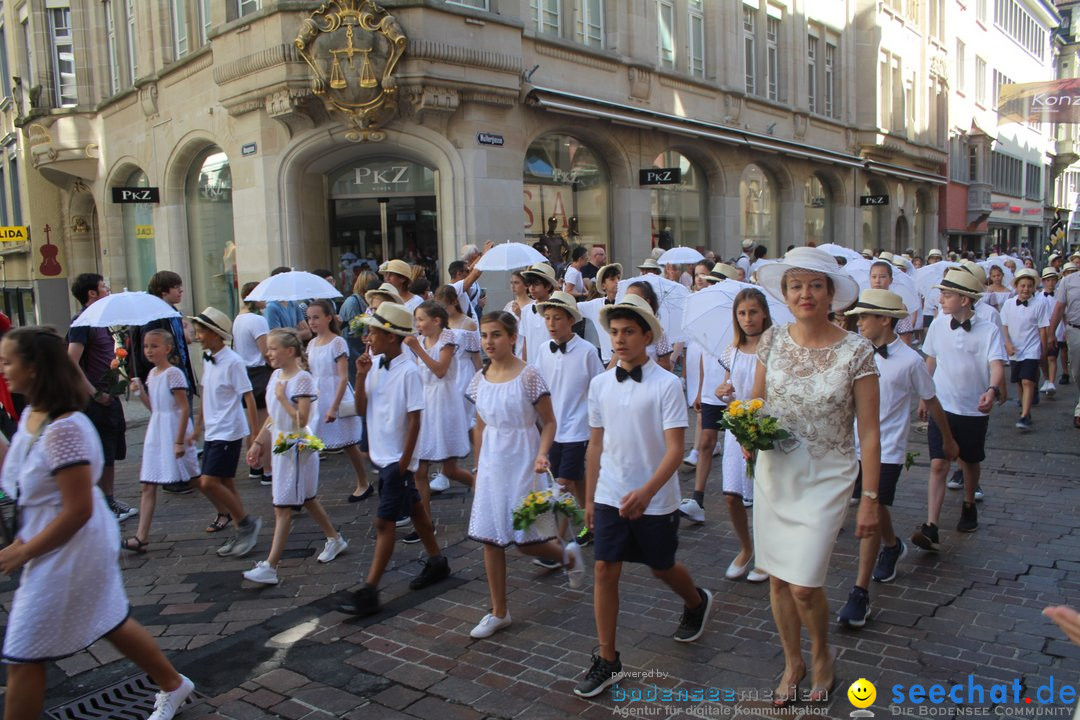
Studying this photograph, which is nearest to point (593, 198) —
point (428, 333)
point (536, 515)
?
point (428, 333)

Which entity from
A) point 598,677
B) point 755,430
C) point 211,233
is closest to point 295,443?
point 598,677

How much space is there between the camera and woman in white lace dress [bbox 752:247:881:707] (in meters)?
3.69

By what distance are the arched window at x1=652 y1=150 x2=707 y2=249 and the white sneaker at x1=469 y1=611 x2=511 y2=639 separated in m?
15.3

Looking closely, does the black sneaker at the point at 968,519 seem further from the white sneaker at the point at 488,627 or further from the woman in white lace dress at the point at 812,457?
the white sneaker at the point at 488,627

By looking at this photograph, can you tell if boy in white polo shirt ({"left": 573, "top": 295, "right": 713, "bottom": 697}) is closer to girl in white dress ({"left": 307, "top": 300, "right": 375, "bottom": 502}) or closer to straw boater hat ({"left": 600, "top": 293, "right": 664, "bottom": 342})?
straw boater hat ({"left": 600, "top": 293, "right": 664, "bottom": 342})

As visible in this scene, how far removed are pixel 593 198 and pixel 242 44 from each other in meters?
7.67

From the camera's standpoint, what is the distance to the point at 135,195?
17516 mm

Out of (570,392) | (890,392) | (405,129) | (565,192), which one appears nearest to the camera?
(890,392)

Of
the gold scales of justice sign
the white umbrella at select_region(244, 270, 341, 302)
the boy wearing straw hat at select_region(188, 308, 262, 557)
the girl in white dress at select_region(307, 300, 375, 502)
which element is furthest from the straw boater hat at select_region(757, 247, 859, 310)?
the gold scales of justice sign

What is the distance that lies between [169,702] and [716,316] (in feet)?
14.2

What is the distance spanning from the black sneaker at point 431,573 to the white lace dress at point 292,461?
98cm

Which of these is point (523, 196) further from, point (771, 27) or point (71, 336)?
point (771, 27)

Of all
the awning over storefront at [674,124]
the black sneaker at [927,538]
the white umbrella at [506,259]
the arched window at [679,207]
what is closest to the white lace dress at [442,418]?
the white umbrella at [506,259]

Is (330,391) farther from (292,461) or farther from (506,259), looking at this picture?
(506,259)
